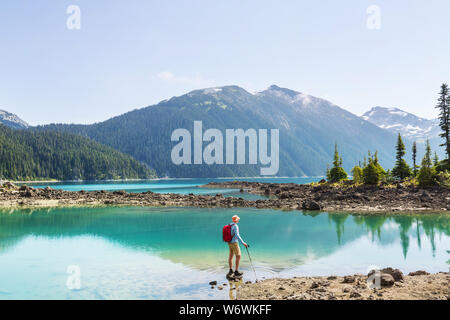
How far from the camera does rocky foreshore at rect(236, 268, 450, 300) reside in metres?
10.8

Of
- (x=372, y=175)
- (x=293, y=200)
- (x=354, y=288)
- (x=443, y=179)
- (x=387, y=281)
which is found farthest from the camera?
(x=372, y=175)

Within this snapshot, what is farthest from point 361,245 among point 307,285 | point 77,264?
Answer: point 77,264

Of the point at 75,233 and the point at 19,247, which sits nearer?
the point at 19,247

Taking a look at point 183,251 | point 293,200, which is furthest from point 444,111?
point 183,251

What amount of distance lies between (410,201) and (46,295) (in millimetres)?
46596

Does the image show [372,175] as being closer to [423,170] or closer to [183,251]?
[423,170]

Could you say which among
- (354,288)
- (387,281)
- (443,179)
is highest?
(443,179)

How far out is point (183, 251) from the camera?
816 inches

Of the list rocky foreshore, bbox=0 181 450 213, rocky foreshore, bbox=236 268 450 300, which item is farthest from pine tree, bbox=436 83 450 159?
rocky foreshore, bbox=236 268 450 300

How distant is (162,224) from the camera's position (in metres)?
33.8

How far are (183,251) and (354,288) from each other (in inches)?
448

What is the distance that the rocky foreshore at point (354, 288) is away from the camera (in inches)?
426

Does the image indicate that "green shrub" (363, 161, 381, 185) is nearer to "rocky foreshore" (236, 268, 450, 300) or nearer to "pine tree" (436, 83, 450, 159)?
"pine tree" (436, 83, 450, 159)
